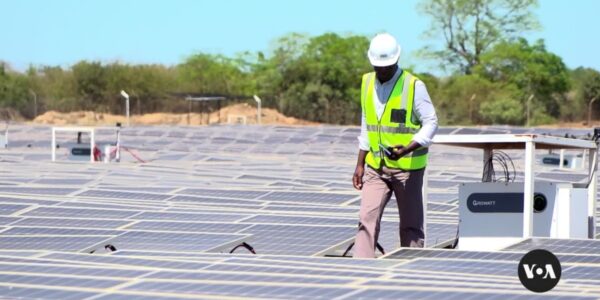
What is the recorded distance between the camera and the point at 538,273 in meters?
6.63

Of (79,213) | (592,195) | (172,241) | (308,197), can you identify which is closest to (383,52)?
(592,195)

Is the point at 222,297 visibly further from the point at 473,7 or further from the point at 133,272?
the point at 473,7

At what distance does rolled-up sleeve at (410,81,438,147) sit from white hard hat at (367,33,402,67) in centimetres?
26

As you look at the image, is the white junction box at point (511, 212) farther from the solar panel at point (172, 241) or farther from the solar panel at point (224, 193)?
the solar panel at point (224, 193)

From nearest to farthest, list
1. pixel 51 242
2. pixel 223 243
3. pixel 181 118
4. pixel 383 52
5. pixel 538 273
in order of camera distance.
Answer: pixel 538 273 < pixel 383 52 < pixel 223 243 < pixel 51 242 < pixel 181 118

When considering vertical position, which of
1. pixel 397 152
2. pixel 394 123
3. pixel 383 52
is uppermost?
pixel 383 52

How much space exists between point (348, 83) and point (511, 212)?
208ft

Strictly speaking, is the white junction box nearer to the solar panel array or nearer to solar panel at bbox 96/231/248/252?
the solar panel array

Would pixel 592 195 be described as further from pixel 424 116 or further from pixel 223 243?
pixel 223 243

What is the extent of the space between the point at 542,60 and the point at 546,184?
62637mm

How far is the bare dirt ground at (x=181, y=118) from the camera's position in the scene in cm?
6531

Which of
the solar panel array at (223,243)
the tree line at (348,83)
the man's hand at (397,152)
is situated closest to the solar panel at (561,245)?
the solar panel array at (223,243)

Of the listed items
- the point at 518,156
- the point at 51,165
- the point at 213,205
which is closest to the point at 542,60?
the point at 518,156

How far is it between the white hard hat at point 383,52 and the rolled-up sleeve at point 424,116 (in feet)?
0.86
